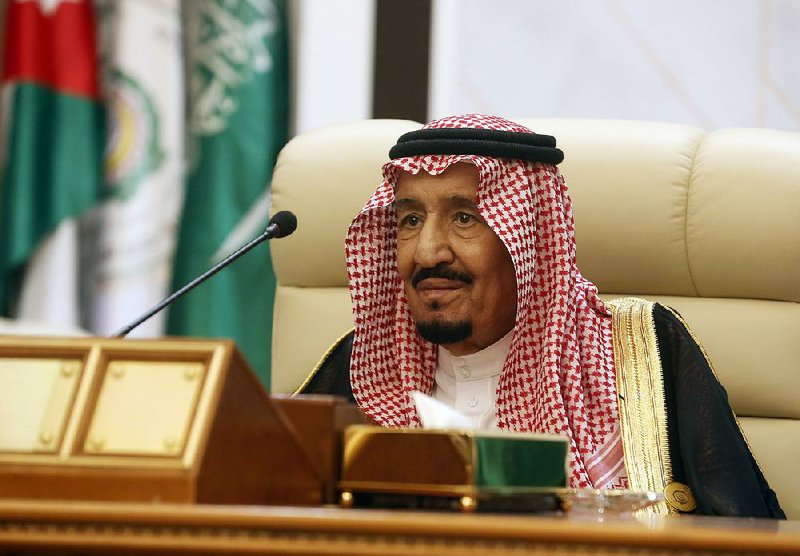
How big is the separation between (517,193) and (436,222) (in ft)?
0.58

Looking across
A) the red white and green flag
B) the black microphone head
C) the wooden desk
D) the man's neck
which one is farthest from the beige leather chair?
the wooden desk

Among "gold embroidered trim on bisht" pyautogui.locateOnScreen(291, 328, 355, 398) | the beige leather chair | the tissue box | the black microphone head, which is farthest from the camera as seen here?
"gold embroidered trim on bisht" pyautogui.locateOnScreen(291, 328, 355, 398)

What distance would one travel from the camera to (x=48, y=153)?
360 centimetres

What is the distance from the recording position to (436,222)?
246cm

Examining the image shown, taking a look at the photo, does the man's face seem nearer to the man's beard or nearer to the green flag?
the man's beard

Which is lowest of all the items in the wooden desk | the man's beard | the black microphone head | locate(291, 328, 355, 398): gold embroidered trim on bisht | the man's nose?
locate(291, 328, 355, 398): gold embroidered trim on bisht

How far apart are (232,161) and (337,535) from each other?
9.30 feet

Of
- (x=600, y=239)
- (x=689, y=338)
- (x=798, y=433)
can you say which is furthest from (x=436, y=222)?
(x=798, y=433)

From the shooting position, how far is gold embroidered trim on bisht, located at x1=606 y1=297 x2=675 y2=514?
220cm

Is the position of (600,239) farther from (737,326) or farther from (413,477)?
(413,477)

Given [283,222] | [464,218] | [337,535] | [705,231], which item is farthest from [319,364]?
[337,535]

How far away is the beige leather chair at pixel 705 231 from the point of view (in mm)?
2514

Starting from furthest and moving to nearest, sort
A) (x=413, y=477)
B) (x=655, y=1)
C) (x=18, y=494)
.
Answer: (x=655, y=1) < (x=413, y=477) < (x=18, y=494)

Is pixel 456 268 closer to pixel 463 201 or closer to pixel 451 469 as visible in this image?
pixel 463 201
